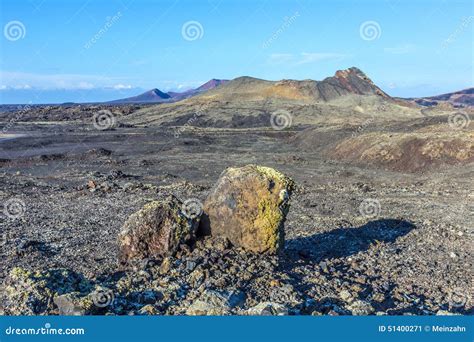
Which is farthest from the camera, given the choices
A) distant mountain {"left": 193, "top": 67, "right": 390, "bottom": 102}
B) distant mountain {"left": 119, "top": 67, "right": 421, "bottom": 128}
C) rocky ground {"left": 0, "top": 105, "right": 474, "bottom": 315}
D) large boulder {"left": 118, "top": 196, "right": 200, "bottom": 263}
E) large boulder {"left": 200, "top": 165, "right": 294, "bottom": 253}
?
distant mountain {"left": 193, "top": 67, "right": 390, "bottom": 102}

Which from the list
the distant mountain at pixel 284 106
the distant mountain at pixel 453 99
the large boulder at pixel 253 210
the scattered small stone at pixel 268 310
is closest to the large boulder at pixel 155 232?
the large boulder at pixel 253 210

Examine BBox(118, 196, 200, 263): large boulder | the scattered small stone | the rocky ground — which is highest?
BBox(118, 196, 200, 263): large boulder

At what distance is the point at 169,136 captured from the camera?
56.9 meters

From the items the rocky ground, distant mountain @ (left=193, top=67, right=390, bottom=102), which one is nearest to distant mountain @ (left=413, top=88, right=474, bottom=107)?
distant mountain @ (left=193, top=67, right=390, bottom=102)

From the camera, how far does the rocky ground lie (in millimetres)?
8109

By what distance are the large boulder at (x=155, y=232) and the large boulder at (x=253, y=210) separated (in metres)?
0.77

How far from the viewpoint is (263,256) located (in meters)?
10.5

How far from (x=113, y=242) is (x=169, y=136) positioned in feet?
145

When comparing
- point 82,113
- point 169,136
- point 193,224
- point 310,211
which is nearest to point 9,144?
point 169,136

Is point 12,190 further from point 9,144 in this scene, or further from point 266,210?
point 9,144

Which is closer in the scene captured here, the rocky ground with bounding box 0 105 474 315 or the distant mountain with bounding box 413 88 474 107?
the rocky ground with bounding box 0 105 474 315

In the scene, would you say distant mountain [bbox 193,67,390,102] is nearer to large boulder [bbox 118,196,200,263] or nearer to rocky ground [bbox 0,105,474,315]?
rocky ground [bbox 0,105,474,315]

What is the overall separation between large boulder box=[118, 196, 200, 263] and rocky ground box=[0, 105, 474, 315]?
30cm

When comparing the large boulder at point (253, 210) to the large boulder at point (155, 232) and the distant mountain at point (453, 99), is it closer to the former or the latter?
the large boulder at point (155, 232)
